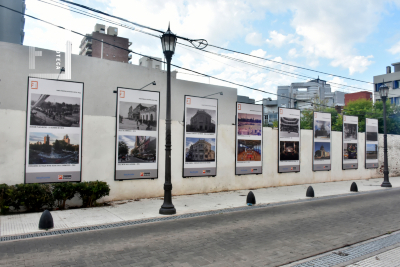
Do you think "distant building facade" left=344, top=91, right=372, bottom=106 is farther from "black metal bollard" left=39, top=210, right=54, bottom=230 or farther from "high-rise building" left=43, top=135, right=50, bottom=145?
"black metal bollard" left=39, top=210, right=54, bottom=230

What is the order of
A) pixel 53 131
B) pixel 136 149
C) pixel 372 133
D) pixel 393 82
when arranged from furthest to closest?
pixel 393 82 < pixel 372 133 < pixel 136 149 < pixel 53 131

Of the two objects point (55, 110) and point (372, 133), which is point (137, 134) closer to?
point (55, 110)

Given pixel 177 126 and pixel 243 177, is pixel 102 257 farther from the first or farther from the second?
pixel 243 177

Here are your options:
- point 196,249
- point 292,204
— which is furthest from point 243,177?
point 196,249

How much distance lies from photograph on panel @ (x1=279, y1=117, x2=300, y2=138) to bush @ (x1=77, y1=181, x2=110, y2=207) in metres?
11.7

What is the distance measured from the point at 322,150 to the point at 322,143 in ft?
1.67

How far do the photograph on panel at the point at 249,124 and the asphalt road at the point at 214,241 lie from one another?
6.48 metres

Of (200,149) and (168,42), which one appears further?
(200,149)

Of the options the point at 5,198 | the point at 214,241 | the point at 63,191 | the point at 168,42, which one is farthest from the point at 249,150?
the point at 5,198

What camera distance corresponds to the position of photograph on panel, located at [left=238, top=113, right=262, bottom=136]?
16906mm

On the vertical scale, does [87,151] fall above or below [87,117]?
below

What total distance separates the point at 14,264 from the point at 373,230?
9.58m

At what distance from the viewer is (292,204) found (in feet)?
42.9

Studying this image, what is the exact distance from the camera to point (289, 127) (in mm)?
19172
